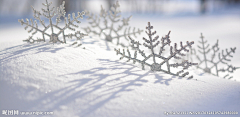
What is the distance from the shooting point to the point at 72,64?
1374 millimetres

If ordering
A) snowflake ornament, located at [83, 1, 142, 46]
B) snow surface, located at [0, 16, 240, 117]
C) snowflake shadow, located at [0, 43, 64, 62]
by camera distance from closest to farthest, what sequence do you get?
snow surface, located at [0, 16, 240, 117] < snowflake shadow, located at [0, 43, 64, 62] < snowflake ornament, located at [83, 1, 142, 46]

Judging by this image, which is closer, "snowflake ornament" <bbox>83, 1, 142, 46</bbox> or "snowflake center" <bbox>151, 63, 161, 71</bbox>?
"snowflake center" <bbox>151, 63, 161, 71</bbox>

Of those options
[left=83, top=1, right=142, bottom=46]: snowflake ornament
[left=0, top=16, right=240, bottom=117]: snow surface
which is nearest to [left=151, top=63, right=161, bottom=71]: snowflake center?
[left=0, top=16, right=240, bottom=117]: snow surface

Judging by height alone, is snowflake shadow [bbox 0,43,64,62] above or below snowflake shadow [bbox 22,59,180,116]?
above

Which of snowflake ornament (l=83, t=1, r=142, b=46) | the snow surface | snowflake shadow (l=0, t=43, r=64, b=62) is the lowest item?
the snow surface

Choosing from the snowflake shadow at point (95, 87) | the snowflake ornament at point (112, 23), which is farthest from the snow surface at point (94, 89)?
the snowflake ornament at point (112, 23)

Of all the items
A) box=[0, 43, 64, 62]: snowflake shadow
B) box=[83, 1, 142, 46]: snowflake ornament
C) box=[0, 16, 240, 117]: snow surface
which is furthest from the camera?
Answer: box=[83, 1, 142, 46]: snowflake ornament

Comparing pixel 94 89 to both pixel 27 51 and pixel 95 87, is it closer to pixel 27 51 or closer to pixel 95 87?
pixel 95 87

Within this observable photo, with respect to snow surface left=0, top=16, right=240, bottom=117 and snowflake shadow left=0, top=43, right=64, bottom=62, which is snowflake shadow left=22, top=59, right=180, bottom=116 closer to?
snow surface left=0, top=16, right=240, bottom=117

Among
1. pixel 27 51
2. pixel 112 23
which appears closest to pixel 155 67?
pixel 112 23

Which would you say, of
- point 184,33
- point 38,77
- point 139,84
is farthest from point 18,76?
point 184,33

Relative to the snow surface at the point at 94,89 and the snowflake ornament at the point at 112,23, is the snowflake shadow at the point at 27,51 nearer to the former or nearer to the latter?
the snow surface at the point at 94,89

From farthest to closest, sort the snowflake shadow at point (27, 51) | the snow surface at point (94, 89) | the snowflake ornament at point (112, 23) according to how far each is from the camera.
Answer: the snowflake ornament at point (112, 23) → the snowflake shadow at point (27, 51) → the snow surface at point (94, 89)

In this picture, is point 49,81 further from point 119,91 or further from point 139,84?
point 139,84
